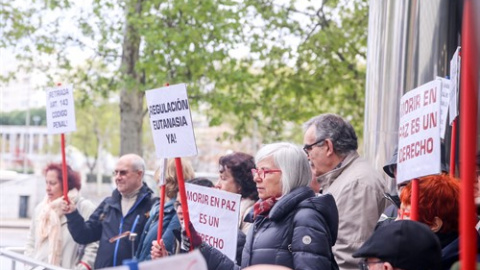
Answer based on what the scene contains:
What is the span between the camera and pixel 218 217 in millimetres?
5820

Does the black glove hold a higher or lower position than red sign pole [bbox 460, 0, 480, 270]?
lower

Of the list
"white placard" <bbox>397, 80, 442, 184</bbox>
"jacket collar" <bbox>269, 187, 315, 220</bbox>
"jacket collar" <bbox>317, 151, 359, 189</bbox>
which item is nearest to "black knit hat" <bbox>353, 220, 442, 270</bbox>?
"white placard" <bbox>397, 80, 442, 184</bbox>

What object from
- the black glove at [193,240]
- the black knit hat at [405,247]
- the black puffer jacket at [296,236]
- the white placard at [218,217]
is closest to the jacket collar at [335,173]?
the white placard at [218,217]

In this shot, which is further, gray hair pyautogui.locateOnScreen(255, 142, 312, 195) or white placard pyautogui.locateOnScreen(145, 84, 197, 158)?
white placard pyautogui.locateOnScreen(145, 84, 197, 158)

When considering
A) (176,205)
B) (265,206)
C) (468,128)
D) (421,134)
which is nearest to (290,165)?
(265,206)

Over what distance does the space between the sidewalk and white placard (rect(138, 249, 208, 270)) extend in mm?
24255

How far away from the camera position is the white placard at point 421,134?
4.49 metres

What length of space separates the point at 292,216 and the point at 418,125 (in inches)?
30.0

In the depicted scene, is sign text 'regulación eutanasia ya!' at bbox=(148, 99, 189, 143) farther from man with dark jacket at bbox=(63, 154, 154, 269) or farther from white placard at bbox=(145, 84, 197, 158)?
man with dark jacket at bbox=(63, 154, 154, 269)

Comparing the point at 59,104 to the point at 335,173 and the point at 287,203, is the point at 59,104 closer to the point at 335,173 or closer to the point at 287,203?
the point at 335,173

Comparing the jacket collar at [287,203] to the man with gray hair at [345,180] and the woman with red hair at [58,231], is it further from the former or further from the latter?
the woman with red hair at [58,231]

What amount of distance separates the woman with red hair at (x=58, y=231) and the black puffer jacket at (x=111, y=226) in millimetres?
220

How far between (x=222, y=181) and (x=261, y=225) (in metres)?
1.54

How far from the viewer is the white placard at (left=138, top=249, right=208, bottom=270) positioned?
2.46 metres
